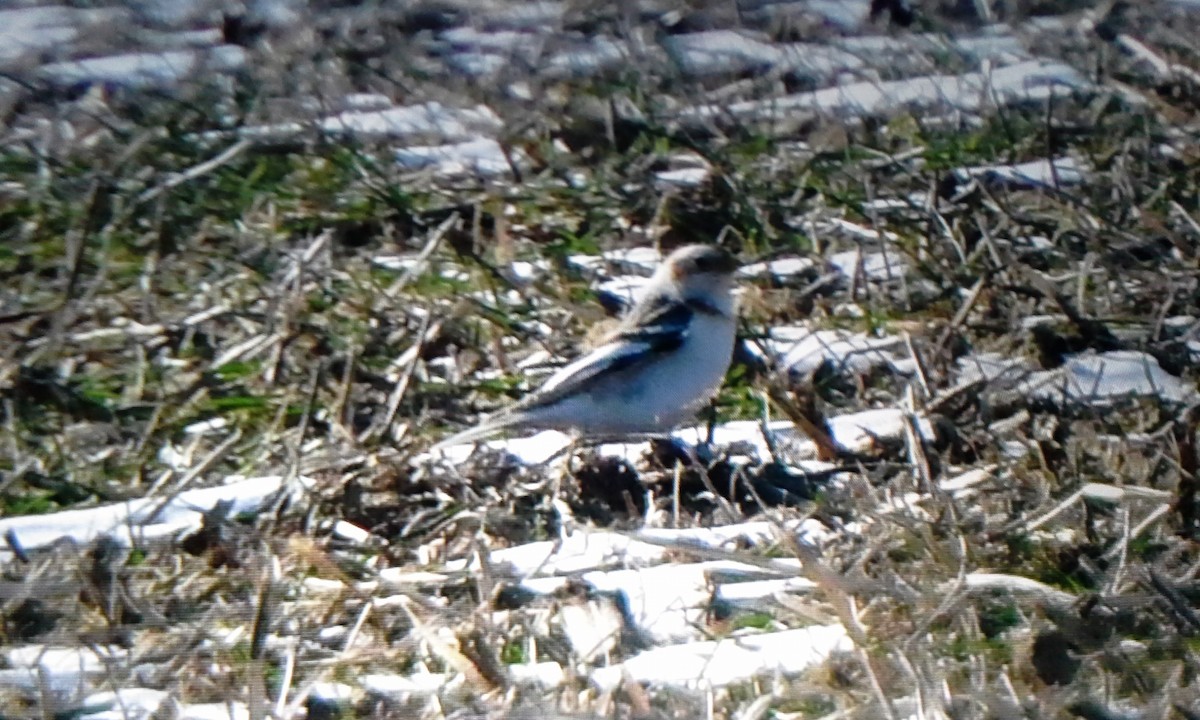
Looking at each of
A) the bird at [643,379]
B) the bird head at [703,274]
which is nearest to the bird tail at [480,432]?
the bird at [643,379]

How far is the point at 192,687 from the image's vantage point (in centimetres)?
370

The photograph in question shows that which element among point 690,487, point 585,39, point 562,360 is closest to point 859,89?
point 585,39

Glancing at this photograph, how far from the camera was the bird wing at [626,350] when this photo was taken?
4.95 metres

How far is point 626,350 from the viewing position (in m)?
5.14

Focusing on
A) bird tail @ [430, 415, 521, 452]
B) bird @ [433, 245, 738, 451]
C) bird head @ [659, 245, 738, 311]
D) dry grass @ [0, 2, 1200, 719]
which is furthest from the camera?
bird head @ [659, 245, 738, 311]

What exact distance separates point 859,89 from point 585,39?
1.18 m

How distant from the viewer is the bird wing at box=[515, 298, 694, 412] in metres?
4.95

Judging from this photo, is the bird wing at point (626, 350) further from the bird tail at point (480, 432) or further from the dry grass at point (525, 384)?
the dry grass at point (525, 384)

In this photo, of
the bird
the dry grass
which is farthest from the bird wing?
the dry grass

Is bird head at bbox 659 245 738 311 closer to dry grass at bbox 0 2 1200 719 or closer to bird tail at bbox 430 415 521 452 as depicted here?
dry grass at bbox 0 2 1200 719

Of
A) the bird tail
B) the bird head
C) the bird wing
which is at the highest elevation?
the bird head

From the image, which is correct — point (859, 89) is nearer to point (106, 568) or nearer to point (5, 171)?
point (5, 171)

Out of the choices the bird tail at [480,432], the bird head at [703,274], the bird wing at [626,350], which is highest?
the bird head at [703,274]

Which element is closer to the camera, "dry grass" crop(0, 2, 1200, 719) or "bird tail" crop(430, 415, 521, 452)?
"dry grass" crop(0, 2, 1200, 719)
